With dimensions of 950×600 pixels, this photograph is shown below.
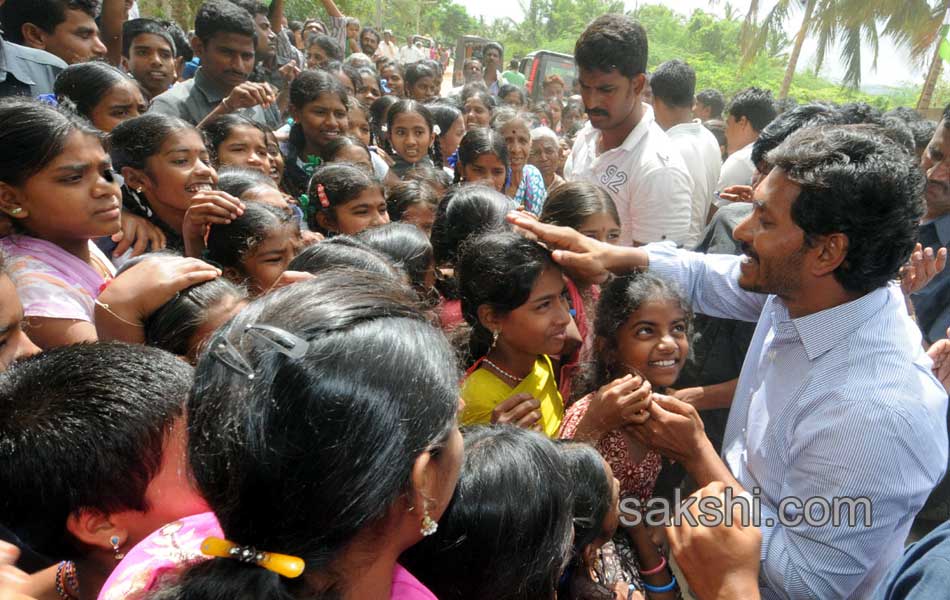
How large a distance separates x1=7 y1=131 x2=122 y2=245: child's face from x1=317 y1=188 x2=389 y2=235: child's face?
1.18 meters

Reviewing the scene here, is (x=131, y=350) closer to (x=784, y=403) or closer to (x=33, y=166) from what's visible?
(x=33, y=166)

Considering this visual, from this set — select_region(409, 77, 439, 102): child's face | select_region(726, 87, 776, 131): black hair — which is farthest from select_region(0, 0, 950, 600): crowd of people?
select_region(409, 77, 439, 102): child's face

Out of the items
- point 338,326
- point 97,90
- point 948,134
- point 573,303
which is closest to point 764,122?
point 948,134

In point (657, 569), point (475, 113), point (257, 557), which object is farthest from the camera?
point (475, 113)

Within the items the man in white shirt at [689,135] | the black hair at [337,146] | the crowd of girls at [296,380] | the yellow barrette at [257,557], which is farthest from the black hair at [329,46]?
the yellow barrette at [257,557]

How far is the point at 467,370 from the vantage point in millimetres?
2236

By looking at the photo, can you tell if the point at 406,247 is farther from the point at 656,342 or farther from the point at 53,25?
the point at 53,25

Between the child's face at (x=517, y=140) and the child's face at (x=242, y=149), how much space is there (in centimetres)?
232

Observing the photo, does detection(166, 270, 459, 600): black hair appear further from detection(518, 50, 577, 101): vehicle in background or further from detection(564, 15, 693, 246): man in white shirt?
detection(518, 50, 577, 101): vehicle in background

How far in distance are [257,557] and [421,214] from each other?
2733 millimetres

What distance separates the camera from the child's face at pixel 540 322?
211cm

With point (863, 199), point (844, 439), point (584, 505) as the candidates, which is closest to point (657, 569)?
point (584, 505)

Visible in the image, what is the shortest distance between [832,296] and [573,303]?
3.36 ft

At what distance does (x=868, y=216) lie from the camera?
160 cm
